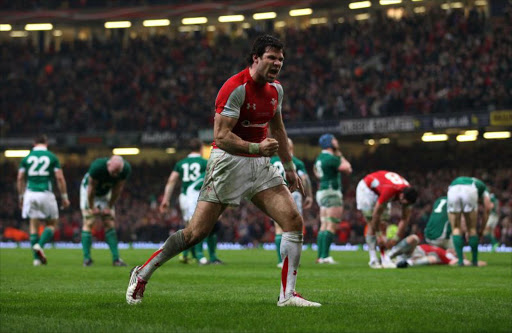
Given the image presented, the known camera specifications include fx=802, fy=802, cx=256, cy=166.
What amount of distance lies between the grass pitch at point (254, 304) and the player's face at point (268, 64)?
6.82 feet

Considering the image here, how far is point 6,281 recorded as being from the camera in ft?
35.9

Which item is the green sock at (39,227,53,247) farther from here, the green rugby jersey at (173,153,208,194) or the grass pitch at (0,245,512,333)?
the grass pitch at (0,245,512,333)

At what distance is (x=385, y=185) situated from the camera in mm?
14109

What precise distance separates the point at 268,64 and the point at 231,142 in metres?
0.78

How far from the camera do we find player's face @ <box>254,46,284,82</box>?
7.23 meters

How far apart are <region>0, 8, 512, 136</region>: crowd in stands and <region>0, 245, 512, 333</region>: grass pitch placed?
2181 centimetres

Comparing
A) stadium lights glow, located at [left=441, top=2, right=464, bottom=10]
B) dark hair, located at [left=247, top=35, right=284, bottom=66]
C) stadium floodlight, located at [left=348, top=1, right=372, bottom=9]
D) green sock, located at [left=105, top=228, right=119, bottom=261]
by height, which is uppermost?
stadium floodlight, located at [left=348, top=1, right=372, bottom=9]

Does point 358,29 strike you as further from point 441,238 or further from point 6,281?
point 6,281

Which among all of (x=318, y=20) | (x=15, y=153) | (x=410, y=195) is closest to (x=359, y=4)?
(x=318, y=20)

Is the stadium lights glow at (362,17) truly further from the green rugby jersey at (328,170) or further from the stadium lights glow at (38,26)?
the green rugby jersey at (328,170)

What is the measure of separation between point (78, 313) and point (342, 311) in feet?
7.29

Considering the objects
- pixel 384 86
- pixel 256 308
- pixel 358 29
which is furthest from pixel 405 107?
pixel 256 308

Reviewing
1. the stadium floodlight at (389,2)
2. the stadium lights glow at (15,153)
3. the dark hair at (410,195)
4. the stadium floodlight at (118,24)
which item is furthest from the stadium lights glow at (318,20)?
the dark hair at (410,195)

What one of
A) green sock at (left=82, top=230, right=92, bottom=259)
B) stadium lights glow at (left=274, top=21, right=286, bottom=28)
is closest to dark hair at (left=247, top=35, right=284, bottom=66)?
green sock at (left=82, top=230, right=92, bottom=259)
